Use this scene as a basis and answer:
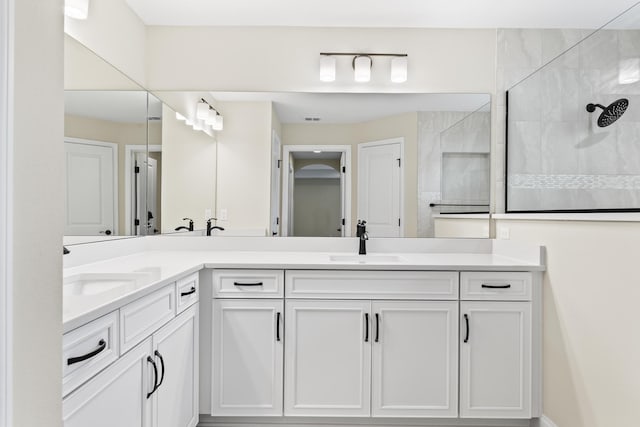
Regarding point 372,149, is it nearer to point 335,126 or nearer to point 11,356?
point 335,126

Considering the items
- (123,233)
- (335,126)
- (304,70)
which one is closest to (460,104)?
(335,126)

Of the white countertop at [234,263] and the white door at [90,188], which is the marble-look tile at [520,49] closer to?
the white countertop at [234,263]

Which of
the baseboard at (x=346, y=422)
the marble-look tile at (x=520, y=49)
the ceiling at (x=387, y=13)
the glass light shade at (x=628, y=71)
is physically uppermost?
the ceiling at (x=387, y=13)

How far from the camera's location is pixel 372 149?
2.57m

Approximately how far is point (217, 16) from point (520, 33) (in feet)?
6.53

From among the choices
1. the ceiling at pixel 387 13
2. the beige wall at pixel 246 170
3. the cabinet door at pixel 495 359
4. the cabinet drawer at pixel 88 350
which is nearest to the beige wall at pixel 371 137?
the beige wall at pixel 246 170

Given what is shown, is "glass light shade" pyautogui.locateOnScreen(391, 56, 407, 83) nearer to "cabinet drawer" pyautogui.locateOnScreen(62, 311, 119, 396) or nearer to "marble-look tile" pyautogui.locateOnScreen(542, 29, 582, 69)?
"marble-look tile" pyautogui.locateOnScreen(542, 29, 582, 69)

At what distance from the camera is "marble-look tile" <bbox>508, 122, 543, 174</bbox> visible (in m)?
2.37

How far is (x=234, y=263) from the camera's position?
78.1 inches

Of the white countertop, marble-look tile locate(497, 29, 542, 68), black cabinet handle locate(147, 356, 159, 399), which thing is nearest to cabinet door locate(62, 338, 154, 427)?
black cabinet handle locate(147, 356, 159, 399)

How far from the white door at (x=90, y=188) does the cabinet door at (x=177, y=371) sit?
618 millimetres

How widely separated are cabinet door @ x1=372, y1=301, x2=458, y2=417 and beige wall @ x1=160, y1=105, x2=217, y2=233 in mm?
1356

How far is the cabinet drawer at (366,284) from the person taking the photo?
199 centimetres

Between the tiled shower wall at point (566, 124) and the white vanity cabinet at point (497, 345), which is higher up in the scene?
the tiled shower wall at point (566, 124)
